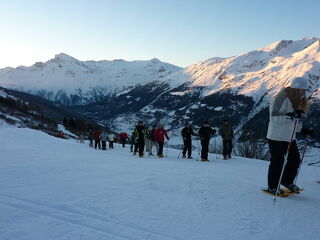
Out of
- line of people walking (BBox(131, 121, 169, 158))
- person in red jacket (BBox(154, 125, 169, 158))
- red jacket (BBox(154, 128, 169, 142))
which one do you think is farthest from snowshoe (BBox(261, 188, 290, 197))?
red jacket (BBox(154, 128, 169, 142))

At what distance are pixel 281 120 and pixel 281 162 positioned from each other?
743 millimetres

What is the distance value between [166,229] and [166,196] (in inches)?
53.6

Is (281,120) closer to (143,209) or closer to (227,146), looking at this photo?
(143,209)

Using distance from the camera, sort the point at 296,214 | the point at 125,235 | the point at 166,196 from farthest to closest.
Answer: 1. the point at 166,196
2. the point at 296,214
3. the point at 125,235

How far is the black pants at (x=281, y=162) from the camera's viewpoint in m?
5.39

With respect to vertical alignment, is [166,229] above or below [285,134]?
below

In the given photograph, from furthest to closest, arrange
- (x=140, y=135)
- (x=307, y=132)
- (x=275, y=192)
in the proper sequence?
(x=140, y=135), (x=307, y=132), (x=275, y=192)

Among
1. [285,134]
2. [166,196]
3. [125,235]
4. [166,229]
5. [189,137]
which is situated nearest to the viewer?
[125,235]

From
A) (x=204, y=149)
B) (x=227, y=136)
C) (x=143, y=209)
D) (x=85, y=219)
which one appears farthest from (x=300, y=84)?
(x=227, y=136)

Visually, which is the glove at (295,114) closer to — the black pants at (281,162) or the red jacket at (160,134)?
the black pants at (281,162)

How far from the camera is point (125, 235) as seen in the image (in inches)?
130

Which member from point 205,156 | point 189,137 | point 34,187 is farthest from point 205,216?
point 189,137

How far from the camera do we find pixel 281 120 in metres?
5.35

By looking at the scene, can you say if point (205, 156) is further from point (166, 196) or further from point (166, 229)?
point (166, 229)
